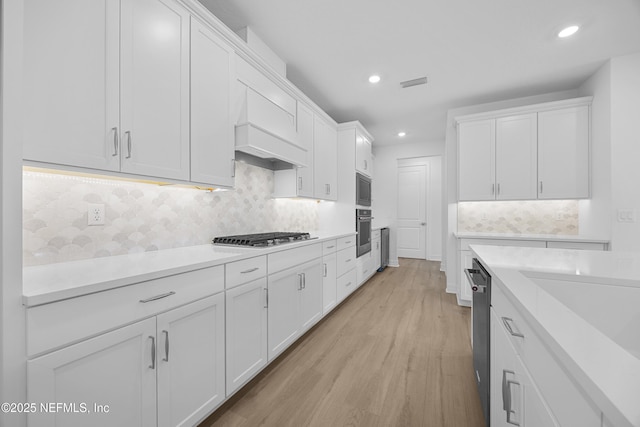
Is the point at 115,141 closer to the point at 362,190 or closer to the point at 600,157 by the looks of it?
the point at 362,190

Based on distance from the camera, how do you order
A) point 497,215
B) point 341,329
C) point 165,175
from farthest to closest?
point 497,215, point 341,329, point 165,175

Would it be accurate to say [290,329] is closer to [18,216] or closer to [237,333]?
[237,333]

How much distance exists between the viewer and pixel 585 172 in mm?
3141

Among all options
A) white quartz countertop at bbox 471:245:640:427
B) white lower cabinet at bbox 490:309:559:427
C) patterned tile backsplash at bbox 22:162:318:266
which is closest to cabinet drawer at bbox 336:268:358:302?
patterned tile backsplash at bbox 22:162:318:266

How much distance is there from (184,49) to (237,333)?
1.78 m

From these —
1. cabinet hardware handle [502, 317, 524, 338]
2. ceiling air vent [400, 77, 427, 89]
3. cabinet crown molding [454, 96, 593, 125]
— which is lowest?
cabinet hardware handle [502, 317, 524, 338]

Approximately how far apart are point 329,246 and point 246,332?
56.3 inches

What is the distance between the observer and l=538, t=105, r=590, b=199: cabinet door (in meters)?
3.14

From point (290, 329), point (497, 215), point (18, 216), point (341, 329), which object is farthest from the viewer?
point (497, 215)

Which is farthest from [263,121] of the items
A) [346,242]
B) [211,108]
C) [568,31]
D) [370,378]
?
[568,31]

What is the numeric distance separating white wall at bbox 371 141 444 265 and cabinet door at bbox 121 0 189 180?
5.02 metres

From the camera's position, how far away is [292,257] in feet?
7.35

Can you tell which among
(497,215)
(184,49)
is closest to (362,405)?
(184,49)

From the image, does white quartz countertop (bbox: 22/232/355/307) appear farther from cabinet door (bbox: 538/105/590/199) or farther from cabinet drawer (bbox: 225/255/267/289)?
cabinet door (bbox: 538/105/590/199)
